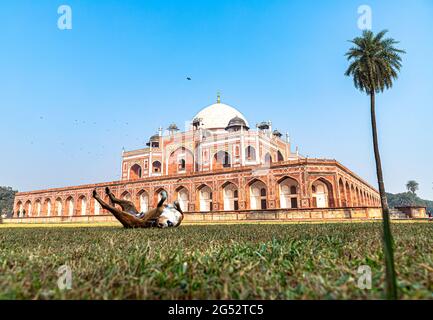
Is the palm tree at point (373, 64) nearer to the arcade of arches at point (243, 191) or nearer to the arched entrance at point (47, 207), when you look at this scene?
the arcade of arches at point (243, 191)

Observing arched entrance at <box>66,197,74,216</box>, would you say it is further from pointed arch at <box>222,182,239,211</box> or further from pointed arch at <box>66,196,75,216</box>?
pointed arch at <box>222,182,239,211</box>

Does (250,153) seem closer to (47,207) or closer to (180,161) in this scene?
(180,161)

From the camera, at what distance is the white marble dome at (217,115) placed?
3950cm

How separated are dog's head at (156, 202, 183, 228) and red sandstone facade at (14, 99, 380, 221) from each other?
11.8m

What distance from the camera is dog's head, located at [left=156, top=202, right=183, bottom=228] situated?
26.1ft

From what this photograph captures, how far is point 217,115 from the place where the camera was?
134 ft

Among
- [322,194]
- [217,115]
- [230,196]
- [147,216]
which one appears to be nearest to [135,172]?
[217,115]

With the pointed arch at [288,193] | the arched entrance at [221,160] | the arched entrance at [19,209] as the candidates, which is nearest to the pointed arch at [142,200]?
the arched entrance at [221,160]

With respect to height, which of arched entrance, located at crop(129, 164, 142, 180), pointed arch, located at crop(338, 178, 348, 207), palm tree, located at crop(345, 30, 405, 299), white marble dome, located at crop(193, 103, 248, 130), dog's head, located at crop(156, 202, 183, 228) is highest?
white marble dome, located at crop(193, 103, 248, 130)

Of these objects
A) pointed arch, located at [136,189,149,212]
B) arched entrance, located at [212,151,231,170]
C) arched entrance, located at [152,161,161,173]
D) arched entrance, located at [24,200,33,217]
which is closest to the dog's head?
pointed arch, located at [136,189,149,212]

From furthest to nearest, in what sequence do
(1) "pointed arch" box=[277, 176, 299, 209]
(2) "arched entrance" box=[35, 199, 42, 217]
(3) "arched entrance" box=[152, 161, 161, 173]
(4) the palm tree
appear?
1. (2) "arched entrance" box=[35, 199, 42, 217]
2. (3) "arched entrance" box=[152, 161, 161, 173]
3. (1) "pointed arch" box=[277, 176, 299, 209]
4. (4) the palm tree

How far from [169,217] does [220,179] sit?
18.7m

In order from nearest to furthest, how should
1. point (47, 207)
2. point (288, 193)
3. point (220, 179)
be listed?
1. point (288, 193)
2. point (220, 179)
3. point (47, 207)
